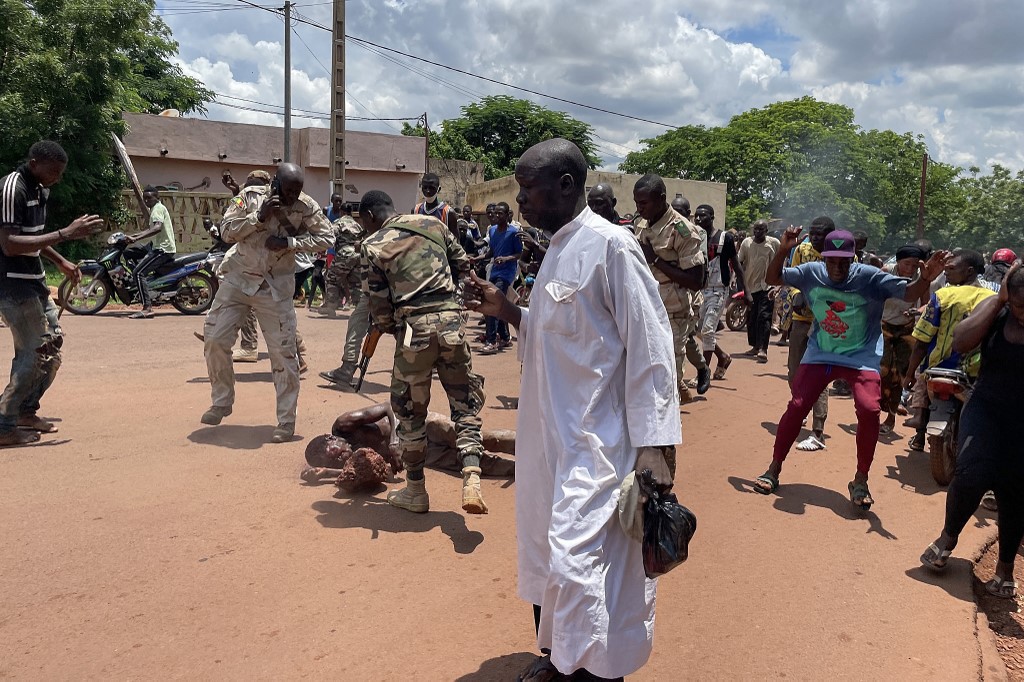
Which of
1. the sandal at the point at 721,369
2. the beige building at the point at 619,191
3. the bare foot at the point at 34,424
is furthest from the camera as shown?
the beige building at the point at 619,191

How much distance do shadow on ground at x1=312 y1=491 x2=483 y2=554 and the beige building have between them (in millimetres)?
22282

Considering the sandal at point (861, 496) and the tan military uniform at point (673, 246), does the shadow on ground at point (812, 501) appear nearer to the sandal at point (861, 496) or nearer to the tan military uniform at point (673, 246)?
the sandal at point (861, 496)

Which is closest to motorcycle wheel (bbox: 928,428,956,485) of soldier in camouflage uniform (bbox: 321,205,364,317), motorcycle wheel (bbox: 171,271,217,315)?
soldier in camouflage uniform (bbox: 321,205,364,317)

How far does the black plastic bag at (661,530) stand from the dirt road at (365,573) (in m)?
1.11

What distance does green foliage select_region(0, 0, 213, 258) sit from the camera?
17.9 metres

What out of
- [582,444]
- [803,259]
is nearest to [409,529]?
[582,444]

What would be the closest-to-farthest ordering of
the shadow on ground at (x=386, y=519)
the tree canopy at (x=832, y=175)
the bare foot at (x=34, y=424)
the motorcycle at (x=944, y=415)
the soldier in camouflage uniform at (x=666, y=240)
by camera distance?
1. the shadow on ground at (x=386, y=519)
2. the motorcycle at (x=944, y=415)
3. the bare foot at (x=34, y=424)
4. the soldier in camouflage uniform at (x=666, y=240)
5. the tree canopy at (x=832, y=175)

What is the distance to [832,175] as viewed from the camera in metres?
43.2

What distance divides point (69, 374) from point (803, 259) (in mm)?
7801

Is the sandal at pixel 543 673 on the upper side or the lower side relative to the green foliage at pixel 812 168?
lower

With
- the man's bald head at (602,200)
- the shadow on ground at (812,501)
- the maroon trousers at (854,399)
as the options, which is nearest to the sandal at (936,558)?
the shadow on ground at (812,501)

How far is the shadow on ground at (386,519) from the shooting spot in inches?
171

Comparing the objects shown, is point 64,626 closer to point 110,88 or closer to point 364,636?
point 364,636

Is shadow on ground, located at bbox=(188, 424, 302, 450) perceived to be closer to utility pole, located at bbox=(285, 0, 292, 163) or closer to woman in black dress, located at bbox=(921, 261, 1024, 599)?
woman in black dress, located at bbox=(921, 261, 1024, 599)
